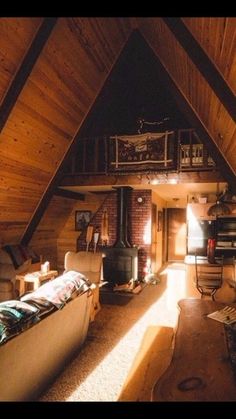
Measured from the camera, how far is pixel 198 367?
175 centimetres

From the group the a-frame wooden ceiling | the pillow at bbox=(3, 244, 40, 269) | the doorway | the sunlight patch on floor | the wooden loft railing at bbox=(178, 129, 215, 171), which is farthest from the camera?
the doorway

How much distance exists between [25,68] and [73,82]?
1103 millimetres

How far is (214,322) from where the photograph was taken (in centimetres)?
246

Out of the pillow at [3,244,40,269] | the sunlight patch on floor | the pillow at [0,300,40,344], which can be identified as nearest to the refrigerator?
the sunlight patch on floor

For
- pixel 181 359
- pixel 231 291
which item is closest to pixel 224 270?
pixel 231 291

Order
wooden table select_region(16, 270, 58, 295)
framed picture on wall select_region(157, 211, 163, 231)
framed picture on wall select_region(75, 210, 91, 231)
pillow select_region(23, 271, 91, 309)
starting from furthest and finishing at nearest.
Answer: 1. framed picture on wall select_region(157, 211, 163, 231)
2. framed picture on wall select_region(75, 210, 91, 231)
3. wooden table select_region(16, 270, 58, 295)
4. pillow select_region(23, 271, 91, 309)

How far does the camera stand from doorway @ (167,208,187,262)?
35.1ft

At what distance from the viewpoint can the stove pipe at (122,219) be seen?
7.40 meters

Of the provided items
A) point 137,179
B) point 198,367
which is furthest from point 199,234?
point 198,367

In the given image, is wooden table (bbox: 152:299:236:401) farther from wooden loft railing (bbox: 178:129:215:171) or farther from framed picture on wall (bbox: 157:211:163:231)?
framed picture on wall (bbox: 157:211:163:231)

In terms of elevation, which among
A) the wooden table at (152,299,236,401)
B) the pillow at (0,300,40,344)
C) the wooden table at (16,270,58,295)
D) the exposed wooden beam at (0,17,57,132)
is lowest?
the wooden table at (16,270,58,295)

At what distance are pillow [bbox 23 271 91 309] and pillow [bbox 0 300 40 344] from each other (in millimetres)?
302

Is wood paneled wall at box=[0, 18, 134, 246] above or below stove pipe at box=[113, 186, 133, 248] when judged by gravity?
above

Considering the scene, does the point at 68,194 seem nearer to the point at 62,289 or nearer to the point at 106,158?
the point at 106,158
